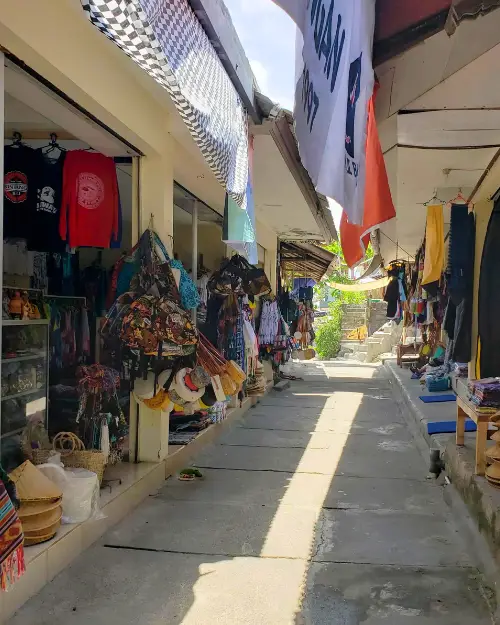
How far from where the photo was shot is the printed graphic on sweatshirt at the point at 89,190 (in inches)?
180

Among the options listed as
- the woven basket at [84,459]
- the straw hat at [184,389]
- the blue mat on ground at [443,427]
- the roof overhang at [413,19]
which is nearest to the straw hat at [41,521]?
the woven basket at [84,459]

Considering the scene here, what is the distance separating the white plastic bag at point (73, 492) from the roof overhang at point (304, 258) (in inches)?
400

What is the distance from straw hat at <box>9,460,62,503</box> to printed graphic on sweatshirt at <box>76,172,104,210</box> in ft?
7.26

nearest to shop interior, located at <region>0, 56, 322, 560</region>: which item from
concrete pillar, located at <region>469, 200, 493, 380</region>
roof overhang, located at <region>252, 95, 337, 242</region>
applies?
roof overhang, located at <region>252, 95, 337, 242</region>

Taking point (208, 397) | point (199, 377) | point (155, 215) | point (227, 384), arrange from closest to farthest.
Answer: point (199, 377) < point (155, 215) < point (208, 397) < point (227, 384)

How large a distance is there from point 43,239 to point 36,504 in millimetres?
2287

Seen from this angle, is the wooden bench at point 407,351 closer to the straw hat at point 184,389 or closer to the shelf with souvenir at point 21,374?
the shelf with souvenir at point 21,374

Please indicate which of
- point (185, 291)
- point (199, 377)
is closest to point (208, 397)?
point (199, 377)

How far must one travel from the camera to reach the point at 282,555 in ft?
11.8

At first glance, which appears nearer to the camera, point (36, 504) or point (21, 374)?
point (36, 504)

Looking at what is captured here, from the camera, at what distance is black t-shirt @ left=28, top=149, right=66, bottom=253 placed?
4.48 m

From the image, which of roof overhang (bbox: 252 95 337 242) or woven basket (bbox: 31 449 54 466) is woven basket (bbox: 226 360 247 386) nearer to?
woven basket (bbox: 31 449 54 466)

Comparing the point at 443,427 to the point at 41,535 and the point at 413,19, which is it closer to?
the point at 41,535

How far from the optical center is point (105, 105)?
12.2ft
